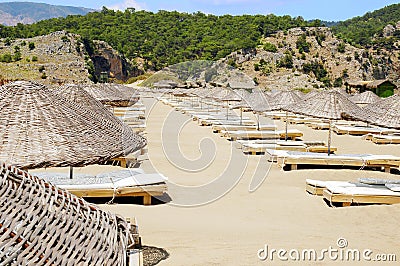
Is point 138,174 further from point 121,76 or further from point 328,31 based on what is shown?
point 328,31

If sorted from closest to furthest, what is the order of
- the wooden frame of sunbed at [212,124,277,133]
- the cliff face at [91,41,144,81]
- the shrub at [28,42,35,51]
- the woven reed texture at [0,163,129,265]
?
the woven reed texture at [0,163,129,265]
the wooden frame of sunbed at [212,124,277,133]
the shrub at [28,42,35,51]
the cliff face at [91,41,144,81]

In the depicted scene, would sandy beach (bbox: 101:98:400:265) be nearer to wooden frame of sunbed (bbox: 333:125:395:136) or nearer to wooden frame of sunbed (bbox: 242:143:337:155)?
wooden frame of sunbed (bbox: 242:143:337:155)

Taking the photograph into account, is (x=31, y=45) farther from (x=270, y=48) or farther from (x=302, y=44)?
(x=302, y=44)

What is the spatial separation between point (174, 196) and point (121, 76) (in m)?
57.2

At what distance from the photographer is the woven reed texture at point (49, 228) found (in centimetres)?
202

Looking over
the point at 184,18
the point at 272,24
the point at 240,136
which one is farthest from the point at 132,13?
the point at 240,136

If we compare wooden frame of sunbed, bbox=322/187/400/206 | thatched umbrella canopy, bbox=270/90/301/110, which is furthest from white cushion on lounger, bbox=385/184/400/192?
thatched umbrella canopy, bbox=270/90/301/110

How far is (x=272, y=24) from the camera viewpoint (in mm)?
75500

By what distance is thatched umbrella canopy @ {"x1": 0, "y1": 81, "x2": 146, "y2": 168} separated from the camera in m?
3.79

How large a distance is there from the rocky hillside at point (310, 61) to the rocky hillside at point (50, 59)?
52.6ft

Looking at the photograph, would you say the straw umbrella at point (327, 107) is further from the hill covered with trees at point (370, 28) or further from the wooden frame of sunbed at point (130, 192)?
the hill covered with trees at point (370, 28)

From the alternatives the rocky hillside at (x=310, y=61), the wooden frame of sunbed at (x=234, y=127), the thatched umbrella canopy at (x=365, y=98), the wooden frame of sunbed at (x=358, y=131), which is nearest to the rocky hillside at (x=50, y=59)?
the rocky hillside at (x=310, y=61)

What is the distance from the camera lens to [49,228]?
2.23 meters

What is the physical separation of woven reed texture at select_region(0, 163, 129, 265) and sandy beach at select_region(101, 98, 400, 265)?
2480mm
